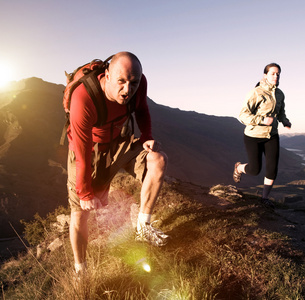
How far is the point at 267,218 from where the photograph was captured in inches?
142

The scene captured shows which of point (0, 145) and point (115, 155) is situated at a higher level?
point (115, 155)

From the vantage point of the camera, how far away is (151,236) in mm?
2361

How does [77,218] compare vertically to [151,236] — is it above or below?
above

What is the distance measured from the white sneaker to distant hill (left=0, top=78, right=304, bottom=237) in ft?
18.7

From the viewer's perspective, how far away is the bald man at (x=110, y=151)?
1682 millimetres

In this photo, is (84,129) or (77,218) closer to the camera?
(84,129)

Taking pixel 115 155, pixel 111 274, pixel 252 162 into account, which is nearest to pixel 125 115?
pixel 115 155

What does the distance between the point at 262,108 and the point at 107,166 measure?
2819mm

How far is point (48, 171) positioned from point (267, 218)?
103 ft

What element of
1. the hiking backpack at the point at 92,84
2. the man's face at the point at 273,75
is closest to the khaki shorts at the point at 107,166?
the hiking backpack at the point at 92,84

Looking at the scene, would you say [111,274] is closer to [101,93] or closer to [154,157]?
[154,157]

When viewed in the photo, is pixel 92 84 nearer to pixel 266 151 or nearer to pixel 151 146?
pixel 151 146

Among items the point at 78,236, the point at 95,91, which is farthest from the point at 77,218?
the point at 95,91

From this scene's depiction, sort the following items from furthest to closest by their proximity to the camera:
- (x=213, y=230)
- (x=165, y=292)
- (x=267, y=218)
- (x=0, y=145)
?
1. (x=0, y=145)
2. (x=267, y=218)
3. (x=213, y=230)
4. (x=165, y=292)
